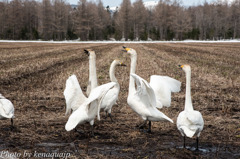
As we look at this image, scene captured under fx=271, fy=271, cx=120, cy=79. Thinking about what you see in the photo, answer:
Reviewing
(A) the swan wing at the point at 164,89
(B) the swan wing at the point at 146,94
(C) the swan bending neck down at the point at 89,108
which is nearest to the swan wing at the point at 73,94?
(C) the swan bending neck down at the point at 89,108

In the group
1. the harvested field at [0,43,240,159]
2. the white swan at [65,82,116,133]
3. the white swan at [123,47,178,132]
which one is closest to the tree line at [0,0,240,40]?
the harvested field at [0,43,240,159]


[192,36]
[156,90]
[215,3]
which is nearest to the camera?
[156,90]

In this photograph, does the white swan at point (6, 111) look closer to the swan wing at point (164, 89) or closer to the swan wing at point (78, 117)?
the swan wing at point (78, 117)

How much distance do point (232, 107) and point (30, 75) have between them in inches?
378

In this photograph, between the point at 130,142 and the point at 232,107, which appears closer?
the point at 130,142

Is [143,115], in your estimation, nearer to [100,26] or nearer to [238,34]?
[100,26]

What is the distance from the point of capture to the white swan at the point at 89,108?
523 centimetres

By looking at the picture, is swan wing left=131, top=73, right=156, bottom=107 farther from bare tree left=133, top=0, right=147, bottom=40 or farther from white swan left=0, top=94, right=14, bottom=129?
bare tree left=133, top=0, right=147, bottom=40

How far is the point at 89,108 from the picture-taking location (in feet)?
18.5

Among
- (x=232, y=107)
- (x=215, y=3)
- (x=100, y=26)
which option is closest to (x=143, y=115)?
(x=232, y=107)

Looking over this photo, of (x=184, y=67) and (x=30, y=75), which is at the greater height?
(x=184, y=67)

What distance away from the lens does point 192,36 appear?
3593 inches

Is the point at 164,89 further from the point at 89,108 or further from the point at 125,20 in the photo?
the point at 125,20

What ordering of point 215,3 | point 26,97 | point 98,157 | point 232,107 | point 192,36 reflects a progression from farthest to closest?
point 215,3 → point 192,36 → point 26,97 → point 232,107 → point 98,157
